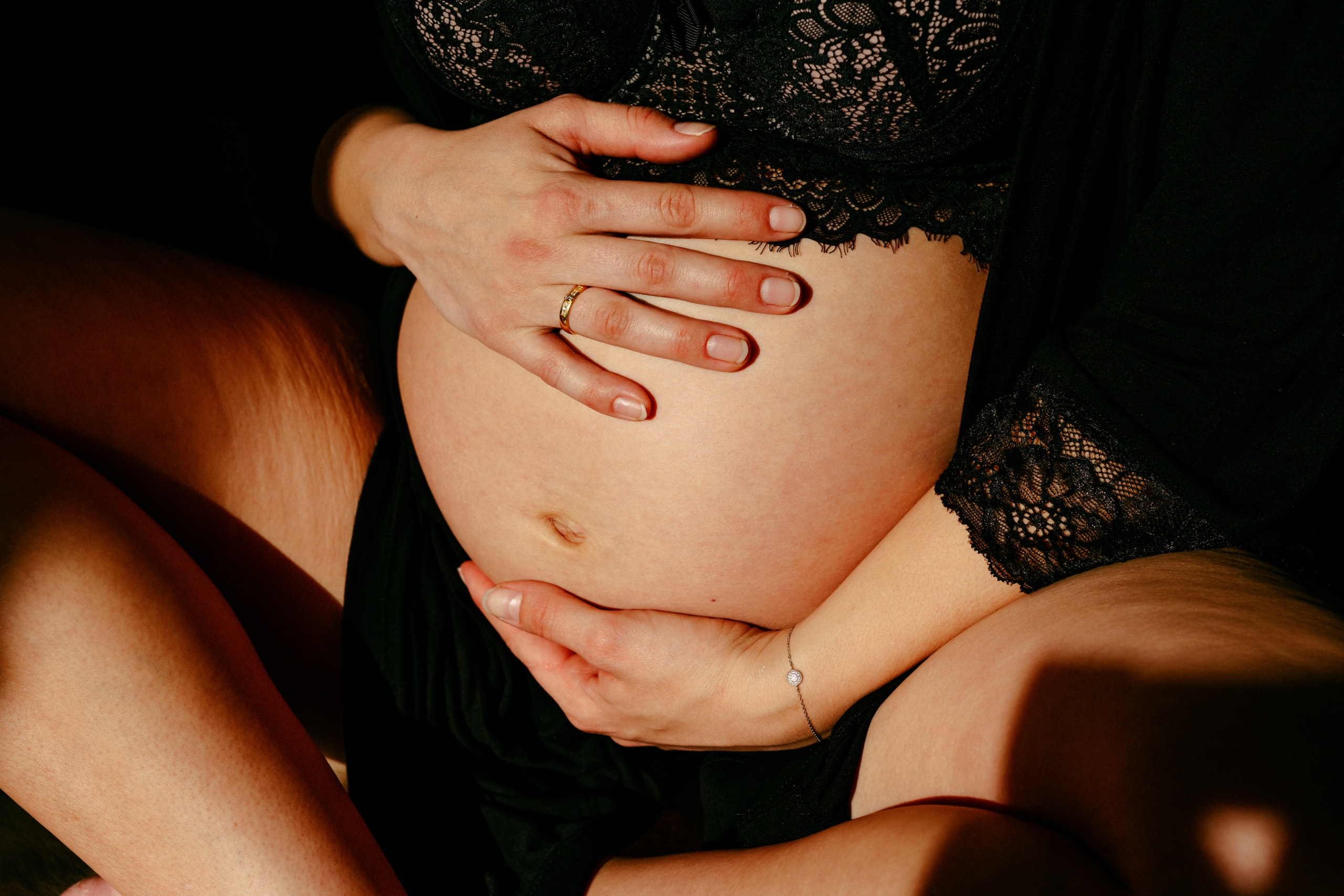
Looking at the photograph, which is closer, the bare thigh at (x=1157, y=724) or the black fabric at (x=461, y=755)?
the bare thigh at (x=1157, y=724)

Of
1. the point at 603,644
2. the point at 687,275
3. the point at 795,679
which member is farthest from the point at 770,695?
the point at 687,275

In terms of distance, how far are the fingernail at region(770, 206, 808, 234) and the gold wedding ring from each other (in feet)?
0.55

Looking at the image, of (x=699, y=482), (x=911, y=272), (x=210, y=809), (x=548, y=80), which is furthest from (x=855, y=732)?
(x=548, y=80)

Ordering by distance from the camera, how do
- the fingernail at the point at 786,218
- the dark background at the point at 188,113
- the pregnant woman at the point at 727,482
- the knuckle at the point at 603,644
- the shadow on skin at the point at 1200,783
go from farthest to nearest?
the dark background at the point at 188,113 → the knuckle at the point at 603,644 → the fingernail at the point at 786,218 → the pregnant woman at the point at 727,482 → the shadow on skin at the point at 1200,783

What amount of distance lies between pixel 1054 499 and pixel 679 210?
360 millimetres

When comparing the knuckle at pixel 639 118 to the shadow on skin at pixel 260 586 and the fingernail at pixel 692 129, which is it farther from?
the shadow on skin at pixel 260 586

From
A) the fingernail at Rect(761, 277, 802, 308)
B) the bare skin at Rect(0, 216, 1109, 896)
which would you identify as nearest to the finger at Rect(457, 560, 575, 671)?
the bare skin at Rect(0, 216, 1109, 896)

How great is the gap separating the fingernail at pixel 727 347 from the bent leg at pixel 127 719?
0.45 metres

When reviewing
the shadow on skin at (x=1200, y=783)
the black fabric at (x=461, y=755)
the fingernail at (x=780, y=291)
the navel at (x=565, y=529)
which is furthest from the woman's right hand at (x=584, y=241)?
the shadow on skin at (x=1200, y=783)

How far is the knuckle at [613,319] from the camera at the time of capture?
0.59 m

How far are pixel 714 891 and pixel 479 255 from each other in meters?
0.57

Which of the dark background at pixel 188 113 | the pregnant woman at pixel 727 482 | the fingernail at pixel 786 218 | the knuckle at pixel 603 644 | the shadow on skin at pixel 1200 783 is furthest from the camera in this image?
the dark background at pixel 188 113

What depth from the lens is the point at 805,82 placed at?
525 millimetres

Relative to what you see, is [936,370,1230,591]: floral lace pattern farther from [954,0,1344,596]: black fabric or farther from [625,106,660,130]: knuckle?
[625,106,660,130]: knuckle
